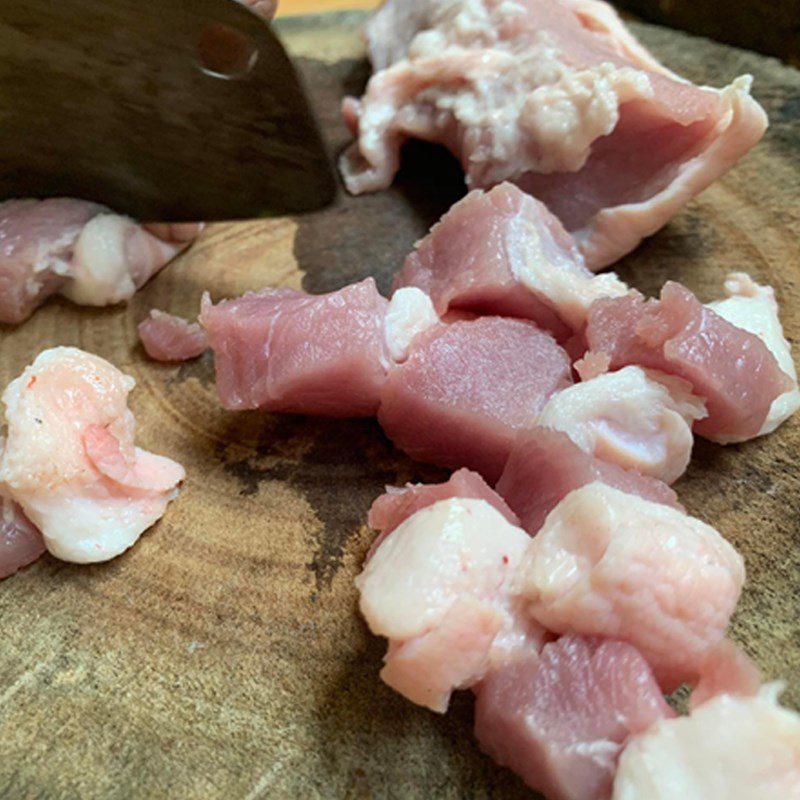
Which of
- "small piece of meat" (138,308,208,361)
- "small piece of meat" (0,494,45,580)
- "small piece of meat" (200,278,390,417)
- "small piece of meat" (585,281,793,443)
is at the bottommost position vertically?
"small piece of meat" (0,494,45,580)

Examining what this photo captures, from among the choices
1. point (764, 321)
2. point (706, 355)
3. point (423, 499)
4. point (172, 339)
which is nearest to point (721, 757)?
point (423, 499)

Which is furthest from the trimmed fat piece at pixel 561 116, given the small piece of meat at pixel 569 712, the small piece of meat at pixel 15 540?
the small piece of meat at pixel 15 540

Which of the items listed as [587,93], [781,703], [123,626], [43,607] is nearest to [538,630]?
[781,703]

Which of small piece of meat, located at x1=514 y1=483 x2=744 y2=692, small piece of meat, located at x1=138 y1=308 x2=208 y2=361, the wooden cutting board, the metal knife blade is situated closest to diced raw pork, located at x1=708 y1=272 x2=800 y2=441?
the wooden cutting board

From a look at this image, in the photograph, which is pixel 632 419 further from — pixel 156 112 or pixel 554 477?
pixel 156 112

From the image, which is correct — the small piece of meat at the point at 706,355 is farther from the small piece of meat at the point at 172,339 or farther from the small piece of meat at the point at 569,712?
the small piece of meat at the point at 172,339

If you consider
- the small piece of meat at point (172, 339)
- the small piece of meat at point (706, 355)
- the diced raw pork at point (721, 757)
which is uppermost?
the small piece of meat at point (706, 355)

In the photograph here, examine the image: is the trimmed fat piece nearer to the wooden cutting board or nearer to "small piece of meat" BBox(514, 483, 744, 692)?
the wooden cutting board

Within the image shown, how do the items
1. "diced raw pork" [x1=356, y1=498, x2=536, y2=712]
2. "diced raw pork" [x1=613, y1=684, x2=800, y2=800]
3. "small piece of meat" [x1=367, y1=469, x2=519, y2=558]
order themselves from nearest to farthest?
"diced raw pork" [x1=613, y1=684, x2=800, y2=800] < "diced raw pork" [x1=356, y1=498, x2=536, y2=712] < "small piece of meat" [x1=367, y1=469, x2=519, y2=558]
